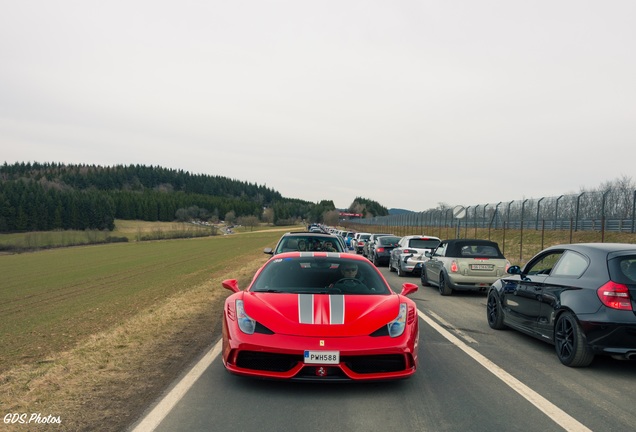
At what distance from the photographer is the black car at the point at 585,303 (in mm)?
6113

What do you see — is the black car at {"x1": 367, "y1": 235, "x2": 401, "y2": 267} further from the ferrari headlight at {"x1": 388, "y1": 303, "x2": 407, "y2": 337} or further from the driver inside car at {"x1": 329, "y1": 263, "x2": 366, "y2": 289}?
the ferrari headlight at {"x1": 388, "y1": 303, "x2": 407, "y2": 337}

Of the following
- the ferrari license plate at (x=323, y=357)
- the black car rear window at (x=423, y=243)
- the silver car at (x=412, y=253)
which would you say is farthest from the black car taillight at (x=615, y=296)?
the black car rear window at (x=423, y=243)

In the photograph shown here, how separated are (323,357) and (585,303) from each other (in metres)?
3.43

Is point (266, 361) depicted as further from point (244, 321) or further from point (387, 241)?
point (387, 241)

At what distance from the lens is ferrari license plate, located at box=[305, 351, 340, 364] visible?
499cm

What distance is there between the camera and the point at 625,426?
14.5 feet

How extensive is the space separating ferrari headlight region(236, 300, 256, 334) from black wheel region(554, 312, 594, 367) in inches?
152

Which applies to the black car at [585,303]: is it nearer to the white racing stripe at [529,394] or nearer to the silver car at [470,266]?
the white racing stripe at [529,394]

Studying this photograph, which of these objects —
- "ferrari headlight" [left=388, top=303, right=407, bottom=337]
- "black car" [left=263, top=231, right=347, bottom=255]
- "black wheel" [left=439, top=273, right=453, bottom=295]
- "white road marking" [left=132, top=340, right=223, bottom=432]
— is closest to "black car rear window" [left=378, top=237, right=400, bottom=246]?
"black wheel" [left=439, top=273, right=453, bottom=295]

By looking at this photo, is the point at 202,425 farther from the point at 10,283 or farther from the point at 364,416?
the point at 10,283

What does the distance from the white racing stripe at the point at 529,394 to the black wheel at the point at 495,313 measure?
53.7 inches

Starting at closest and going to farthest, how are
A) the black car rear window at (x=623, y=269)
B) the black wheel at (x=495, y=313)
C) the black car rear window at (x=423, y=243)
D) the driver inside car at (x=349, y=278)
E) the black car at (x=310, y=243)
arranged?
1. the black car rear window at (x=623, y=269)
2. the driver inside car at (x=349, y=278)
3. the black wheel at (x=495, y=313)
4. the black car at (x=310, y=243)
5. the black car rear window at (x=423, y=243)

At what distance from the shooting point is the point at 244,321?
5.42 m

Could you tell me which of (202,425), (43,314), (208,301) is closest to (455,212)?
(208,301)
